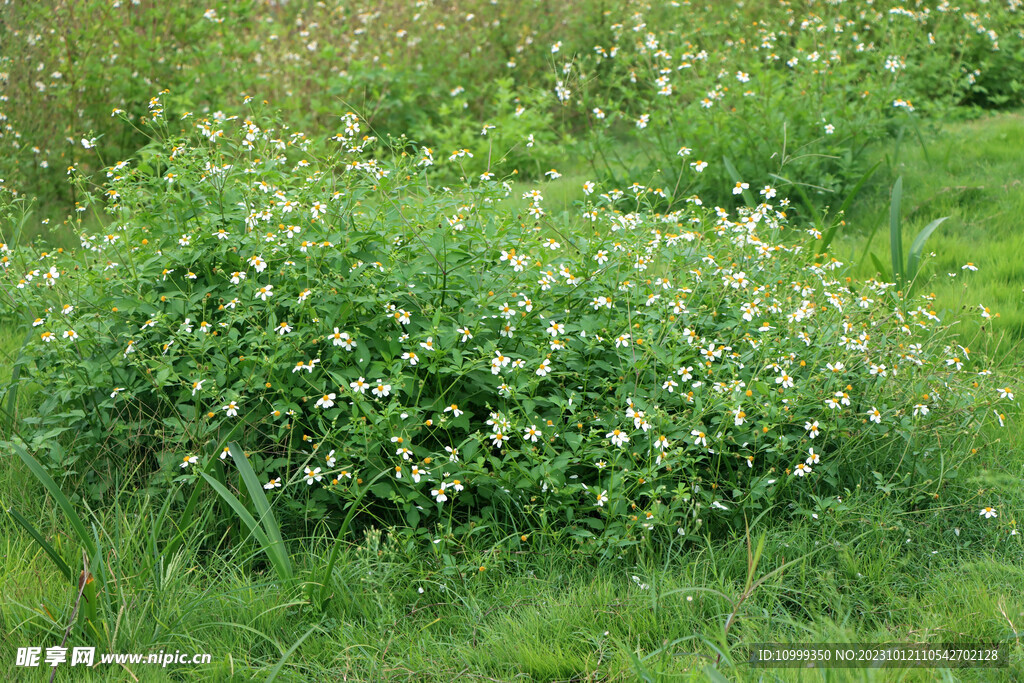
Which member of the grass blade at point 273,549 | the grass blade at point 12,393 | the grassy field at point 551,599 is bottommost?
the grassy field at point 551,599

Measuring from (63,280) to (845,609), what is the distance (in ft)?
10.1

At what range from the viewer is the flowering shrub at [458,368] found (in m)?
2.70

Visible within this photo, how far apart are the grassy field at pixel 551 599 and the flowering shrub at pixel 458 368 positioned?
0.47 ft

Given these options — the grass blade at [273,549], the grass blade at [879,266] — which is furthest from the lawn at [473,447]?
the grass blade at [879,266]

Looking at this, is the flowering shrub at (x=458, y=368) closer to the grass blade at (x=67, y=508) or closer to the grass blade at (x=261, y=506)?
the grass blade at (x=261, y=506)

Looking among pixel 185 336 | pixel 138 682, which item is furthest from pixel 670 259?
pixel 138 682

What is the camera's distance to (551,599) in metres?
2.46

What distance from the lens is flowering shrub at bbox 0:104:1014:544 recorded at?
2.70 m

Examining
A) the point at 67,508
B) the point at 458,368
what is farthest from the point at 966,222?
the point at 67,508

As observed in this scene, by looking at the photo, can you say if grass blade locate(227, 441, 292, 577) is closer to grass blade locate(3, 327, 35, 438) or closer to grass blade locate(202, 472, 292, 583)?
grass blade locate(202, 472, 292, 583)

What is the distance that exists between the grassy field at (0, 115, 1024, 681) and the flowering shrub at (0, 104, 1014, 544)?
0.14 metres

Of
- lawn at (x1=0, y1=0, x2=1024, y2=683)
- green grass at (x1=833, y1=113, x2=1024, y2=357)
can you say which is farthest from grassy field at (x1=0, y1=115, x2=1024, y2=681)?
green grass at (x1=833, y1=113, x2=1024, y2=357)

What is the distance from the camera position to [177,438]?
277 cm

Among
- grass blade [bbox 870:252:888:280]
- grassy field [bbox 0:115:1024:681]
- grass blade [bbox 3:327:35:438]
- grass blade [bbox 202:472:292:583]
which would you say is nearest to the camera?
grassy field [bbox 0:115:1024:681]
